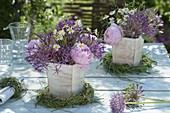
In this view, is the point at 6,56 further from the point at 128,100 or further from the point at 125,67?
the point at 128,100

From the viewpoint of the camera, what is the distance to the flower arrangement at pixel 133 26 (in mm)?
1729

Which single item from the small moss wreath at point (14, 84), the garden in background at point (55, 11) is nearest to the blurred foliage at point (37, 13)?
the garden in background at point (55, 11)

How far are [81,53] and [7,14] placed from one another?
7.68 ft

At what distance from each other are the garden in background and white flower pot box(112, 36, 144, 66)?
1.19 meters

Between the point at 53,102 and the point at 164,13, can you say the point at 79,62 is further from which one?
the point at 164,13

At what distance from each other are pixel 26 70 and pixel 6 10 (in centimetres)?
184

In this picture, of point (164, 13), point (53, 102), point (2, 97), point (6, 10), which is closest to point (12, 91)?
point (2, 97)

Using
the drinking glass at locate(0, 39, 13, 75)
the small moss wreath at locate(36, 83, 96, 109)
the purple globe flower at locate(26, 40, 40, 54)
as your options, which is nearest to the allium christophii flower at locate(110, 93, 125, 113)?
the small moss wreath at locate(36, 83, 96, 109)

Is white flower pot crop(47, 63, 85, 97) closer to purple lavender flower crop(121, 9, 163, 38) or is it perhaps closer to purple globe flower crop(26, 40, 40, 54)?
purple globe flower crop(26, 40, 40, 54)

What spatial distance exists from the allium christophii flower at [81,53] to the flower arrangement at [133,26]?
1.18ft

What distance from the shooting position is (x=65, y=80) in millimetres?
1448

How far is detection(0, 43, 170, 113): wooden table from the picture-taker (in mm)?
1418

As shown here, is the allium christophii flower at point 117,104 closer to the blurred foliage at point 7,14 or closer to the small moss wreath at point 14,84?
the small moss wreath at point 14,84

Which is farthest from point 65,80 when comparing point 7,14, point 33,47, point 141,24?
point 7,14
